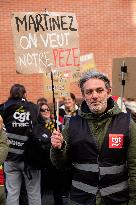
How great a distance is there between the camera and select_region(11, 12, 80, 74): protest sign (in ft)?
13.1

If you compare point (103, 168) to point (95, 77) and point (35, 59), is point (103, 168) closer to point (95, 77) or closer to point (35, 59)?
point (95, 77)

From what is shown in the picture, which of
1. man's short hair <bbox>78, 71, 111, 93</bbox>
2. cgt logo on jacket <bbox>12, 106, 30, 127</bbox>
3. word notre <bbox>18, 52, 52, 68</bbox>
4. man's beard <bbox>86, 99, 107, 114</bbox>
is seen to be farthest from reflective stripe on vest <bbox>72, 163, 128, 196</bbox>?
cgt logo on jacket <bbox>12, 106, 30, 127</bbox>

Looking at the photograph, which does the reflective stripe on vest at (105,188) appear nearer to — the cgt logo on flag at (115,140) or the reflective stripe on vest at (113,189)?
the reflective stripe on vest at (113,189)

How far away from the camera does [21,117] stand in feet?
15.1

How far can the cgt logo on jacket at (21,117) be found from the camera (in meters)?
4.60

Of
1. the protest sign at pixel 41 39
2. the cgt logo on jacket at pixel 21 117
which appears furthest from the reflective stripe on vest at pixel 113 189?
the cgt logo on jacket at pixel 21 117

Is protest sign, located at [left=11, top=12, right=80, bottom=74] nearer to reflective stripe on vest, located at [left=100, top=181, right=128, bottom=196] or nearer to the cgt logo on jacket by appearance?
the cgt logo on jacket

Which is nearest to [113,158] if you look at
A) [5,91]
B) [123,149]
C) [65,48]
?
[123,149]

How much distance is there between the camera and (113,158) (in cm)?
258

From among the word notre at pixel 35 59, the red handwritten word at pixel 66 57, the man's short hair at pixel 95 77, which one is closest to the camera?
the man's short hair at pixel 95 77

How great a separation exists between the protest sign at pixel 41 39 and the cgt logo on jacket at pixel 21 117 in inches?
26.0

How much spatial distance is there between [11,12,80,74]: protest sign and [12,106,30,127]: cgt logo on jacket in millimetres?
660

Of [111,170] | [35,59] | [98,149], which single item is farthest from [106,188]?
[35,59]

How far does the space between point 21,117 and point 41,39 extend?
39.4 inches
